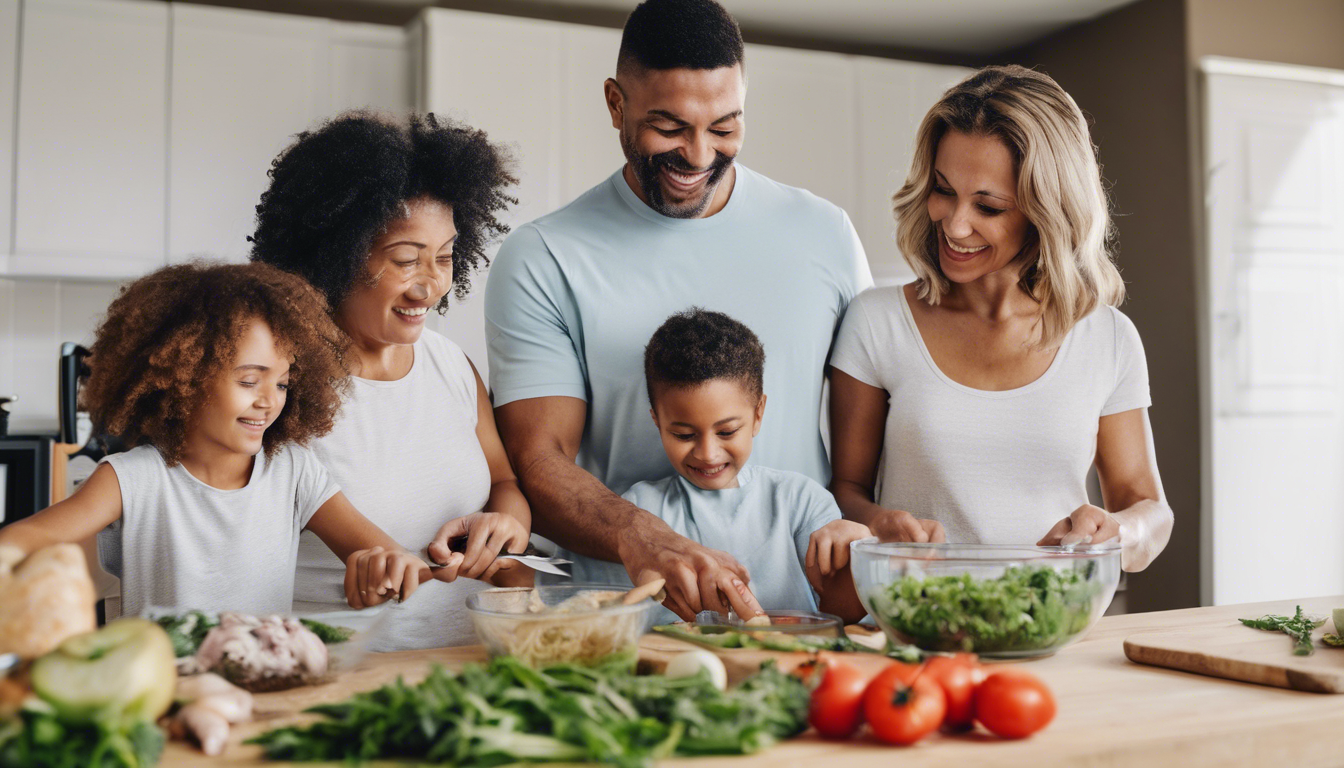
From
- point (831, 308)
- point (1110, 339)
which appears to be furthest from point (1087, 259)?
point (831, 308)

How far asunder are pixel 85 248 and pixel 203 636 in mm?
3032

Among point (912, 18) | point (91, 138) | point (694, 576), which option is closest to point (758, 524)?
point (694, 576)

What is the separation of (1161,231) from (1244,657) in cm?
323

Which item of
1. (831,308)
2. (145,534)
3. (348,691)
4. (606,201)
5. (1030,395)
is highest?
(606,201)

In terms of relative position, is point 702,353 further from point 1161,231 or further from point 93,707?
point 1161,231

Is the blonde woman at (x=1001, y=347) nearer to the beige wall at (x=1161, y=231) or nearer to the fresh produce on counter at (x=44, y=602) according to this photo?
the fresh produce on counter at (x=44, y=602)

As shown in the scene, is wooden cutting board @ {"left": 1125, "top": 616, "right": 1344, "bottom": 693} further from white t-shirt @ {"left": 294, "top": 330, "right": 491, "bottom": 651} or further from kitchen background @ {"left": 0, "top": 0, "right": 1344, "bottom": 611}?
kitchen background @ {"left": 0, "top": 0, "right": 1344, "bottom": 611}

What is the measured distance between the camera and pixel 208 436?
1.34 meters

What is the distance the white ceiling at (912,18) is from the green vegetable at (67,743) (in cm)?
370

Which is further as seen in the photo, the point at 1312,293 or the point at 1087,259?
the point at 1312,293

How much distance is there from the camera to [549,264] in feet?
5.75

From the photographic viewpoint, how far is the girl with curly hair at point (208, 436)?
1.28m

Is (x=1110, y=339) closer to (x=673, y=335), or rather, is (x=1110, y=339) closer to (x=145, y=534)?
(x=673, y=335)

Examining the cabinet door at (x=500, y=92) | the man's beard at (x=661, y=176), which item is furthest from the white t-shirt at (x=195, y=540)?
the cabinet door at (x=500, y=92)
